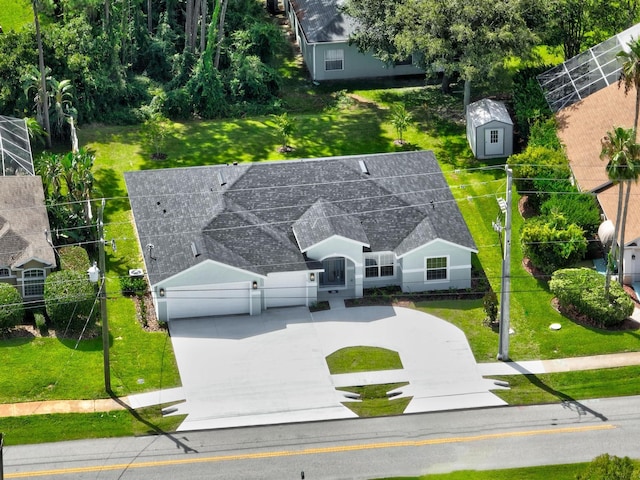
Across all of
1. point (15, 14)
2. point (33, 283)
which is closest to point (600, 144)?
point (33, 283)

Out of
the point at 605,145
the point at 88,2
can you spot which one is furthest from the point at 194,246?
the point at 88,2

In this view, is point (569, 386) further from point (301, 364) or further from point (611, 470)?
point (611, 470)

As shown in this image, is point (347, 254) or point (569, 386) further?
point (347, 254)

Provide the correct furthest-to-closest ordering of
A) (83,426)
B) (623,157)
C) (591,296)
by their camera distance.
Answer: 1. (591,296)
2. (623,157)
3. (83,426)

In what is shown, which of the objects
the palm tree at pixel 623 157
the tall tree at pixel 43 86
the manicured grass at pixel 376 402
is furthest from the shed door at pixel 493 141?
the tall tree at pixel 43 86

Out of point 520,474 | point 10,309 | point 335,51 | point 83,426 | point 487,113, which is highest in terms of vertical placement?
point 335,51

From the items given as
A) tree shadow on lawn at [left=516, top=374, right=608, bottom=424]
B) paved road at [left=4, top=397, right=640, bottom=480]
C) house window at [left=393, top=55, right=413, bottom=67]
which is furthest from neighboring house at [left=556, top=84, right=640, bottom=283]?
house window at [left=393, top=55, right=413, bottom=67]

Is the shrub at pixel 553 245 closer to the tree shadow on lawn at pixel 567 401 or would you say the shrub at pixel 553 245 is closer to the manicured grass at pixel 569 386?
the manicured grass at pixel 569 386
